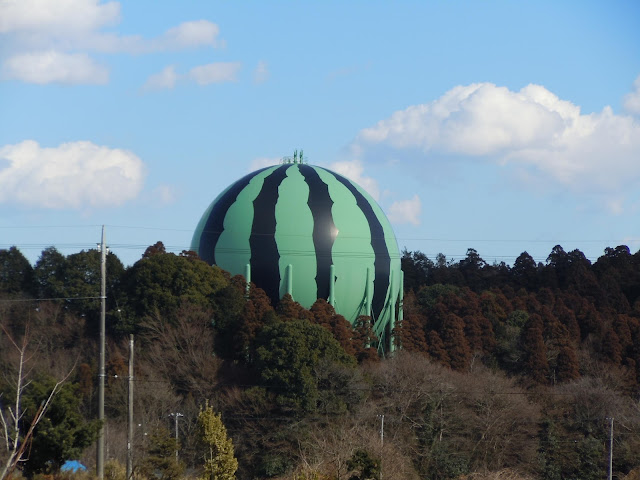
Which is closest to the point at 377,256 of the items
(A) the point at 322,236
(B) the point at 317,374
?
(A) the point at 322,236

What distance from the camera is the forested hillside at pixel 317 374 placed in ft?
87.4

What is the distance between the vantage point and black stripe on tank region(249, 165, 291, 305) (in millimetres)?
33531

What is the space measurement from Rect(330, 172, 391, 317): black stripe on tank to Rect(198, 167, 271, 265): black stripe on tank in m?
3.83

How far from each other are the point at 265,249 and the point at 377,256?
4.11 meters

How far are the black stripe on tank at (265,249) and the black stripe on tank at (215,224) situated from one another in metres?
1.30

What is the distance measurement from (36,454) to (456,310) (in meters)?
22.2

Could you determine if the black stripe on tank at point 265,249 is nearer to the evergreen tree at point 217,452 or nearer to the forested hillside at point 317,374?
the forested hillside at point 317,374

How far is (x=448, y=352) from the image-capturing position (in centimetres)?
3416

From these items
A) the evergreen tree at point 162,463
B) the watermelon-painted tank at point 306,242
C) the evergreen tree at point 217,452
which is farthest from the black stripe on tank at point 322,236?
the evergreen tree at point 217,452

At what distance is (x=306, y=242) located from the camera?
33438 millimetres

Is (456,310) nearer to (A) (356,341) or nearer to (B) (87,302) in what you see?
(A) (356,341)

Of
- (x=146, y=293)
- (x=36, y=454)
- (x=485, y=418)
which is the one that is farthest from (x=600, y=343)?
(x=36, y=454)

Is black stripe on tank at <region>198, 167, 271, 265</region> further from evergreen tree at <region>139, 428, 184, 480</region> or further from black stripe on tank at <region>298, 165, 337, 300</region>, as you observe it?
evergreen tree at <region>139, 428, 184, 480</region>

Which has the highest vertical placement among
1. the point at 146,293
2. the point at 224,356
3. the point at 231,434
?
the point at 146,293
